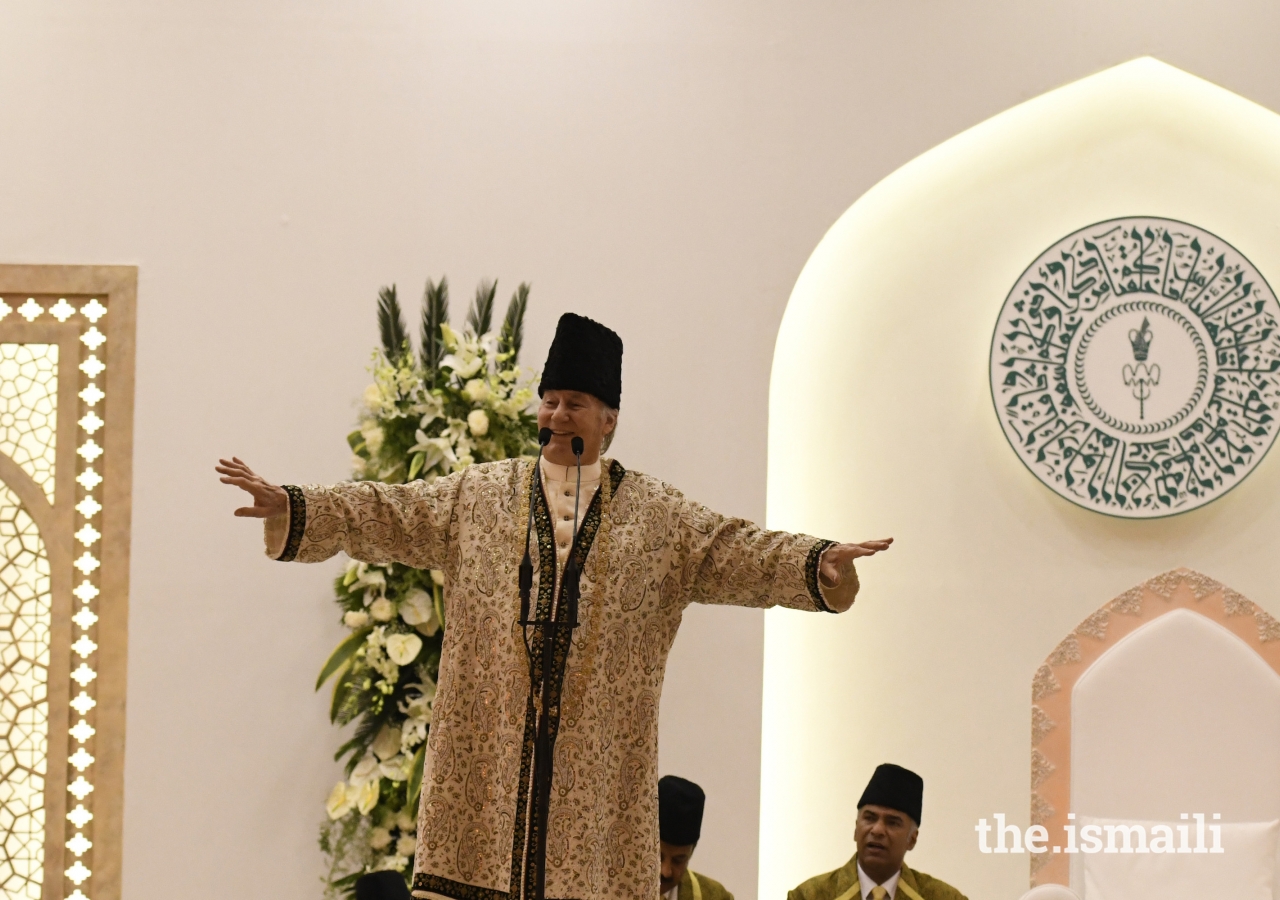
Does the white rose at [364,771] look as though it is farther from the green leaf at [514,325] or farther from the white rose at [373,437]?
the green leaf at [514,325]

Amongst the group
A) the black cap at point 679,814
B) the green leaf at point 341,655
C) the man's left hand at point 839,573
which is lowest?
the black cap at point 679,814

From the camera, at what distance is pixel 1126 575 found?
13.6 ft

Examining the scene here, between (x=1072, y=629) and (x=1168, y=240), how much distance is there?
4.05 ft

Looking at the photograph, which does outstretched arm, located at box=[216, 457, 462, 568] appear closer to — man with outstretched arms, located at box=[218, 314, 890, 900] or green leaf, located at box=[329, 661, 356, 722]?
man with outstretched arms, located at box=[218, 314, 890, 900]

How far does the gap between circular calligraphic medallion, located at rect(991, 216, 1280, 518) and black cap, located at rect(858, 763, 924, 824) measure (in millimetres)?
1104

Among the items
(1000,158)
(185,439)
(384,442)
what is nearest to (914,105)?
(1000,158)

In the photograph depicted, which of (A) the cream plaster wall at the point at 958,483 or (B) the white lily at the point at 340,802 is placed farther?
(A) the cream plaster wall at the point at 958,483

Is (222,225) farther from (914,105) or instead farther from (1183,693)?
(1183,693)

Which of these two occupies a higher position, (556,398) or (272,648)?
(556,398)

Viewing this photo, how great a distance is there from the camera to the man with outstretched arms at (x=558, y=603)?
2.49 m

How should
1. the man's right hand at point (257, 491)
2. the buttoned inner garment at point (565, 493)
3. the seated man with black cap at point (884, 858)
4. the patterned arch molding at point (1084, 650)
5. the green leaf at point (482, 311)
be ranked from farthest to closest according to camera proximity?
the patterned arch molding at point (1084, 650), the green leaf at point (482, 311), the seated man with black cap at point (884, 858), the buttoned inner garment at point (565, 493), the man's right hand at point (257, 491)

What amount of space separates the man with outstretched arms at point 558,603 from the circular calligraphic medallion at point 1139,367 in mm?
1800

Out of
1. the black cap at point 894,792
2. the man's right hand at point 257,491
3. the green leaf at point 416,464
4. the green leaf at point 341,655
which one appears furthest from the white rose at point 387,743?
the man's right hand at point 257,491

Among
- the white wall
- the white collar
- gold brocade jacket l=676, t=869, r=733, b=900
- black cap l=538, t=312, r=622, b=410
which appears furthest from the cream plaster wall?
black cap l=538, t=312, r=622, b=410
